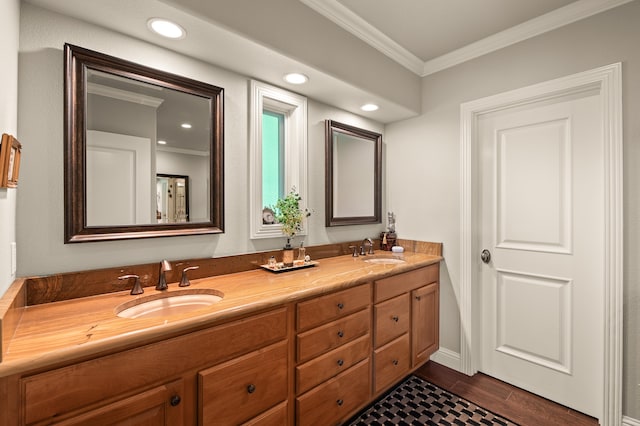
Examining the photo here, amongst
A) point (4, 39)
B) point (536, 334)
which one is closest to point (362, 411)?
point (536, 334)

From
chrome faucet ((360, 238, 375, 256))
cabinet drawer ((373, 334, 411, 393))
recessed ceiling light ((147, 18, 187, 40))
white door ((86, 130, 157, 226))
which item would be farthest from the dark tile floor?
recessed ceiling light ((147, 18, 187, 40))

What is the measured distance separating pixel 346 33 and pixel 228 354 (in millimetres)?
2049

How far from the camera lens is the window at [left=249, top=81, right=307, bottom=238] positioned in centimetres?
198

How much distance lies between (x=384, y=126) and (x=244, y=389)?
8.36ft

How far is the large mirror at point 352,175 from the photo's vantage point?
8.16 feet

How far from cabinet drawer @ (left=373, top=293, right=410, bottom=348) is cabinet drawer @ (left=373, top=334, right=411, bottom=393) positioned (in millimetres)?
52

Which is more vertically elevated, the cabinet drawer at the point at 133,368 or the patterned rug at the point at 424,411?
the cabinet drawer at the point at 133,368

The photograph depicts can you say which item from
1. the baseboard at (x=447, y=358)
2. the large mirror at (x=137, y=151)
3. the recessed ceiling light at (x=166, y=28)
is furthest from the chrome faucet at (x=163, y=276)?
the baseboard at (x=447, y=358)

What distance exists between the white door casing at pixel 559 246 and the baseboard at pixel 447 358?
0.19 feet

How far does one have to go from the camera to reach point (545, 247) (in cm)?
220

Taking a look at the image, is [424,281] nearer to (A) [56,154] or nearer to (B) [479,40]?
(B) [479,40]

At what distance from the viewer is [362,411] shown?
6.64 ft

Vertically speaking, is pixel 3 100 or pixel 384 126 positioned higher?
pixel 384 126

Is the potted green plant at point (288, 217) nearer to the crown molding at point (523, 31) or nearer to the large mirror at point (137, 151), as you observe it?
the large mirror at point (137, 151)
